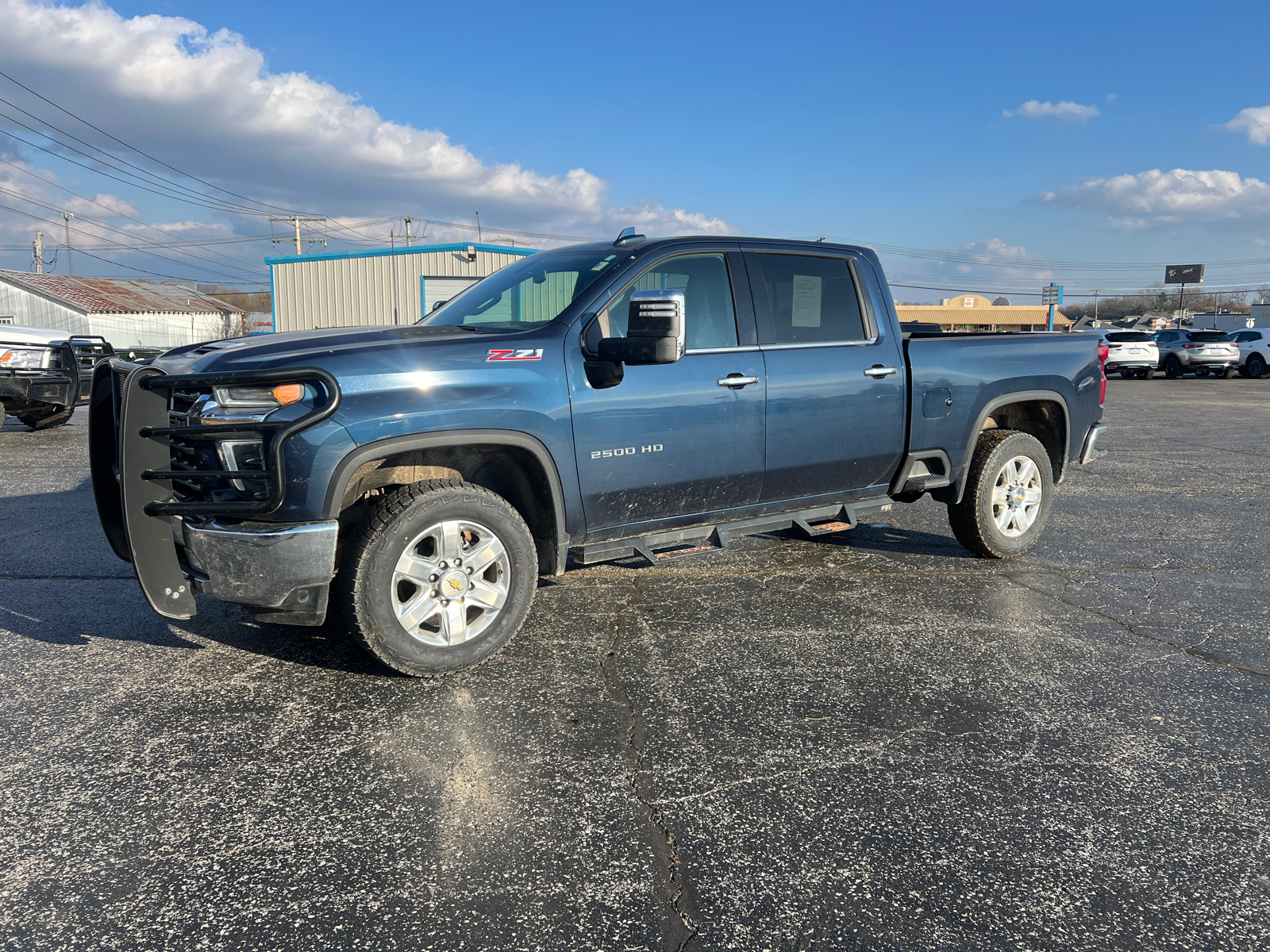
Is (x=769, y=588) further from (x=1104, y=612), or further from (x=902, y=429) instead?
(x=1104, y=612)

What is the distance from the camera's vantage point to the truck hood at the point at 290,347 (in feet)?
11.8

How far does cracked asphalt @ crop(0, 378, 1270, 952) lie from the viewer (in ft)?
7.88

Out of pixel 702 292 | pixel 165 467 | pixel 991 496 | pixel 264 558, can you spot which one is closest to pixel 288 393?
pixel 264 558

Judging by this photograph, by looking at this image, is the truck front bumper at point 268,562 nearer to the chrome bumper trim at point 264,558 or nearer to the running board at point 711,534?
the chrome bumper trim at point 264,558

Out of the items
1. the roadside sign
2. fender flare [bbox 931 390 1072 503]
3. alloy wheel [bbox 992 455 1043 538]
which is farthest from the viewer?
the roadside sign

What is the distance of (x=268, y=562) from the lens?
3523 millimetres

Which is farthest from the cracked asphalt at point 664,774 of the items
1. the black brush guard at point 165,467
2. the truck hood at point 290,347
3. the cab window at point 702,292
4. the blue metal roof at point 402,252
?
the blue metal roof at point 402,252

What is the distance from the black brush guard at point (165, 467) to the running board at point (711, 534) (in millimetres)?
1505

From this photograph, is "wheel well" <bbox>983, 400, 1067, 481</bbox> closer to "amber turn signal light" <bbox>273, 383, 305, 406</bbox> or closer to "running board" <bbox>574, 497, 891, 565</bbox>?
"running board" <bbox>574, 497, 891, 565</bbox>

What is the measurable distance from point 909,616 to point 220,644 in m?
3.60

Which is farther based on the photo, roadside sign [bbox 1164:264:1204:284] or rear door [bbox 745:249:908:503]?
roadside sign [bbox 1164:264:1204:284]

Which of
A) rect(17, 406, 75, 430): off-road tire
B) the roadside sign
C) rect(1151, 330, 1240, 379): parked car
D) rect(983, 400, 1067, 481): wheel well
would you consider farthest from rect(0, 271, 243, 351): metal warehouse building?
the roadside sign

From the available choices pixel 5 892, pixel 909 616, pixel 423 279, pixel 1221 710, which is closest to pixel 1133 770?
pixel 1221 710

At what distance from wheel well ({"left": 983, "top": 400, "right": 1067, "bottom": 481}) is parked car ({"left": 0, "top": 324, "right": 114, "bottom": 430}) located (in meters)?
11.4
